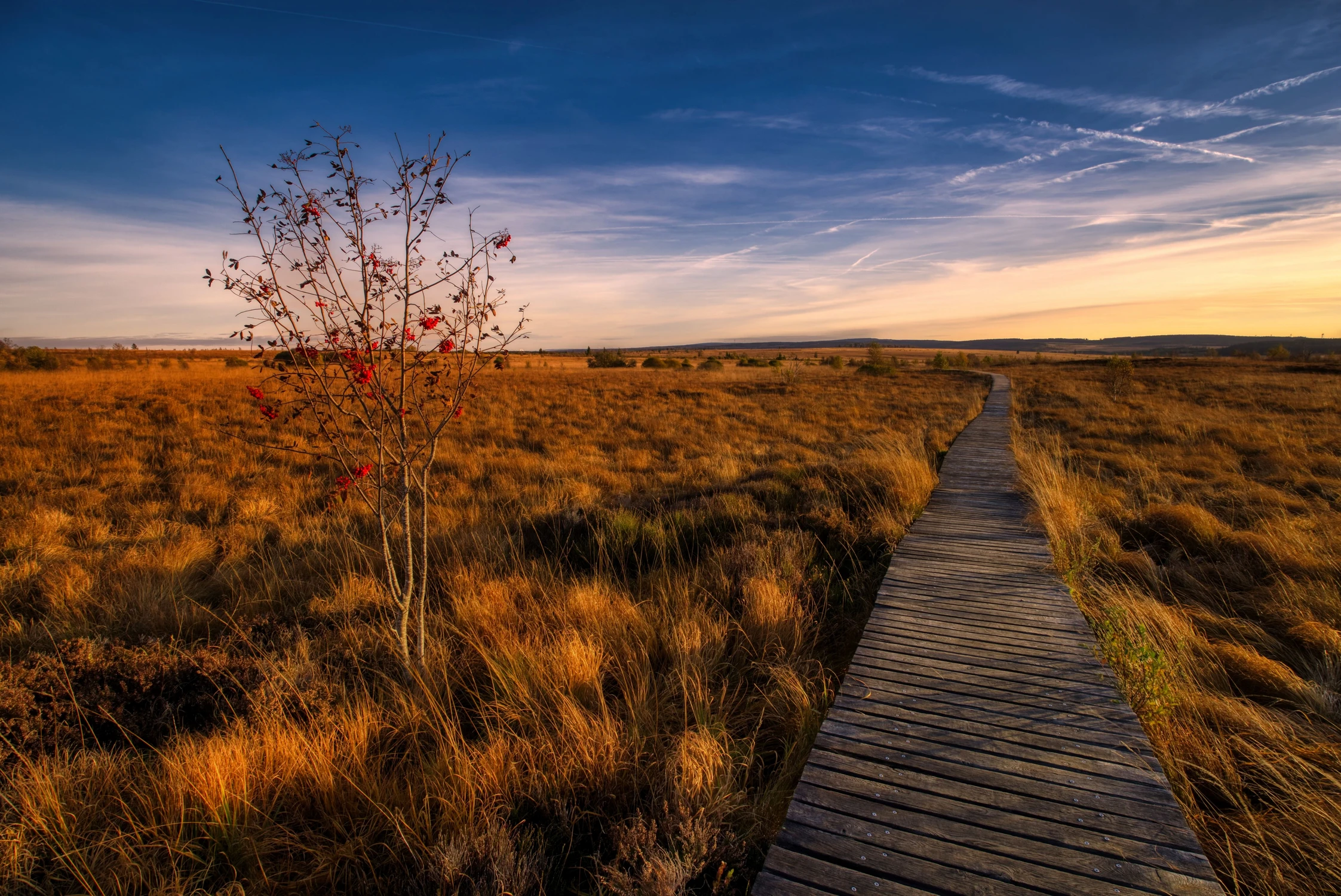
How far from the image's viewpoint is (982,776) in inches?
93.7

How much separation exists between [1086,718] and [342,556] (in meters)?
6.18

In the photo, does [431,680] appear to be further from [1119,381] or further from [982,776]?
[1119,381]

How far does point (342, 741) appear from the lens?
2.78 meters

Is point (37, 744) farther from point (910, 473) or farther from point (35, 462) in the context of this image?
point (35, 462)

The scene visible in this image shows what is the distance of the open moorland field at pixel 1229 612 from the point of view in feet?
7.86

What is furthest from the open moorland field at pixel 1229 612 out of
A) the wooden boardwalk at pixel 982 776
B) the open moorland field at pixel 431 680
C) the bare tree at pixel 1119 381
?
the bare tree at pixel 1119 381

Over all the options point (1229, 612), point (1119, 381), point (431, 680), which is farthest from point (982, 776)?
point (1119, 381)

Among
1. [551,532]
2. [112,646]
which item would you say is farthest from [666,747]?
[551,532]

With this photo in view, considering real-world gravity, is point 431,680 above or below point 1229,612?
above

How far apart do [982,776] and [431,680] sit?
3.00 m

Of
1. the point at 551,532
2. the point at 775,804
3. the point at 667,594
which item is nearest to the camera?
the point at 775,804

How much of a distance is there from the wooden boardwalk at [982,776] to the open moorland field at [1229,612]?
0.91 feet

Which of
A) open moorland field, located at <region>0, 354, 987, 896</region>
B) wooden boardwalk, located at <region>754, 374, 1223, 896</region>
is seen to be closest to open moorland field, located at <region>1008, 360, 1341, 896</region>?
wooden boardwalk, located at <region>754, 374, 1223, 896</region>

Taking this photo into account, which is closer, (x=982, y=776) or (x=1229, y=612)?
(x=982, y=776)
